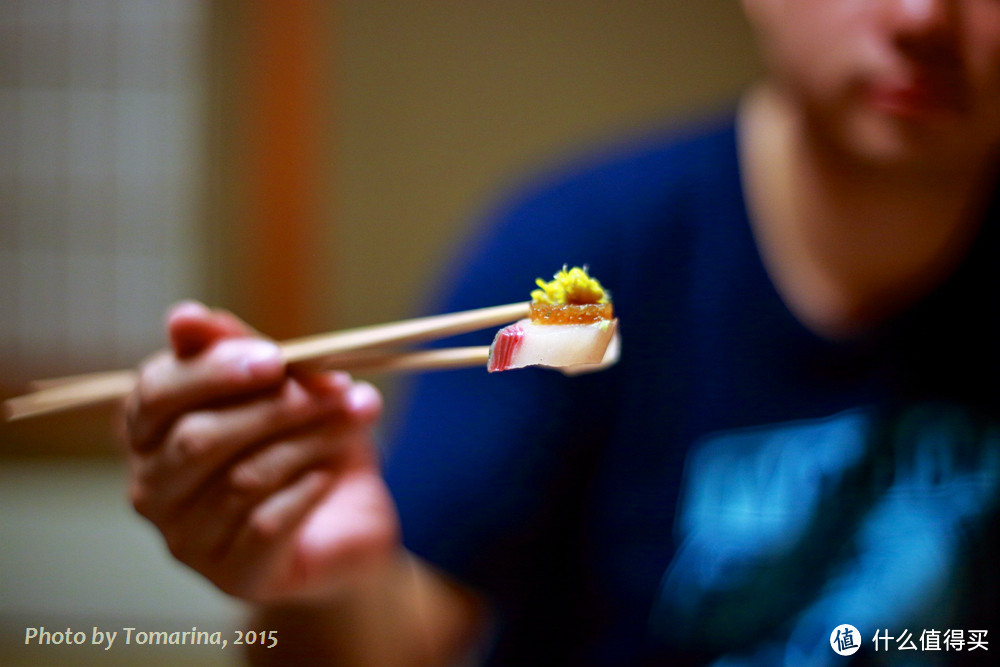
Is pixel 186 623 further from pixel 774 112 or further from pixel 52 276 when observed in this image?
pixel 774 112

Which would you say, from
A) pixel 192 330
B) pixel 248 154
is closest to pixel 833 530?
pixel 192 330


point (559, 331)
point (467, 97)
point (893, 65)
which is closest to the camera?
point (559, 331)

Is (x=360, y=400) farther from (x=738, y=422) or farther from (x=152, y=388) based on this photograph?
(x=738, y=422)

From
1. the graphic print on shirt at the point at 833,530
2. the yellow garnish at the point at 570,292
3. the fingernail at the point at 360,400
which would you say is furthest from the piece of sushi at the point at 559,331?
the graphic print on shirt at the point at 833,530

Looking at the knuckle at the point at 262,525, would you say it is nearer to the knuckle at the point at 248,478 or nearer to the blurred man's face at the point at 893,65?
the knuckle at the point at 248,478

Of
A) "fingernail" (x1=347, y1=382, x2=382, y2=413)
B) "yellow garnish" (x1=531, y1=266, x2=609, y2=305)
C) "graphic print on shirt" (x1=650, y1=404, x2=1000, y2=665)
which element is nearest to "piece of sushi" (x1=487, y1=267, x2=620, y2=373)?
"yellow garnish" (x1=531, y1=266, x2=609, y2=305)

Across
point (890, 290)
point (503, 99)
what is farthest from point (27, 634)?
point (890, 290)

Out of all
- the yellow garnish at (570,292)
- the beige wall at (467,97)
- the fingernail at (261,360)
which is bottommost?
the fingernail at (261,360)
